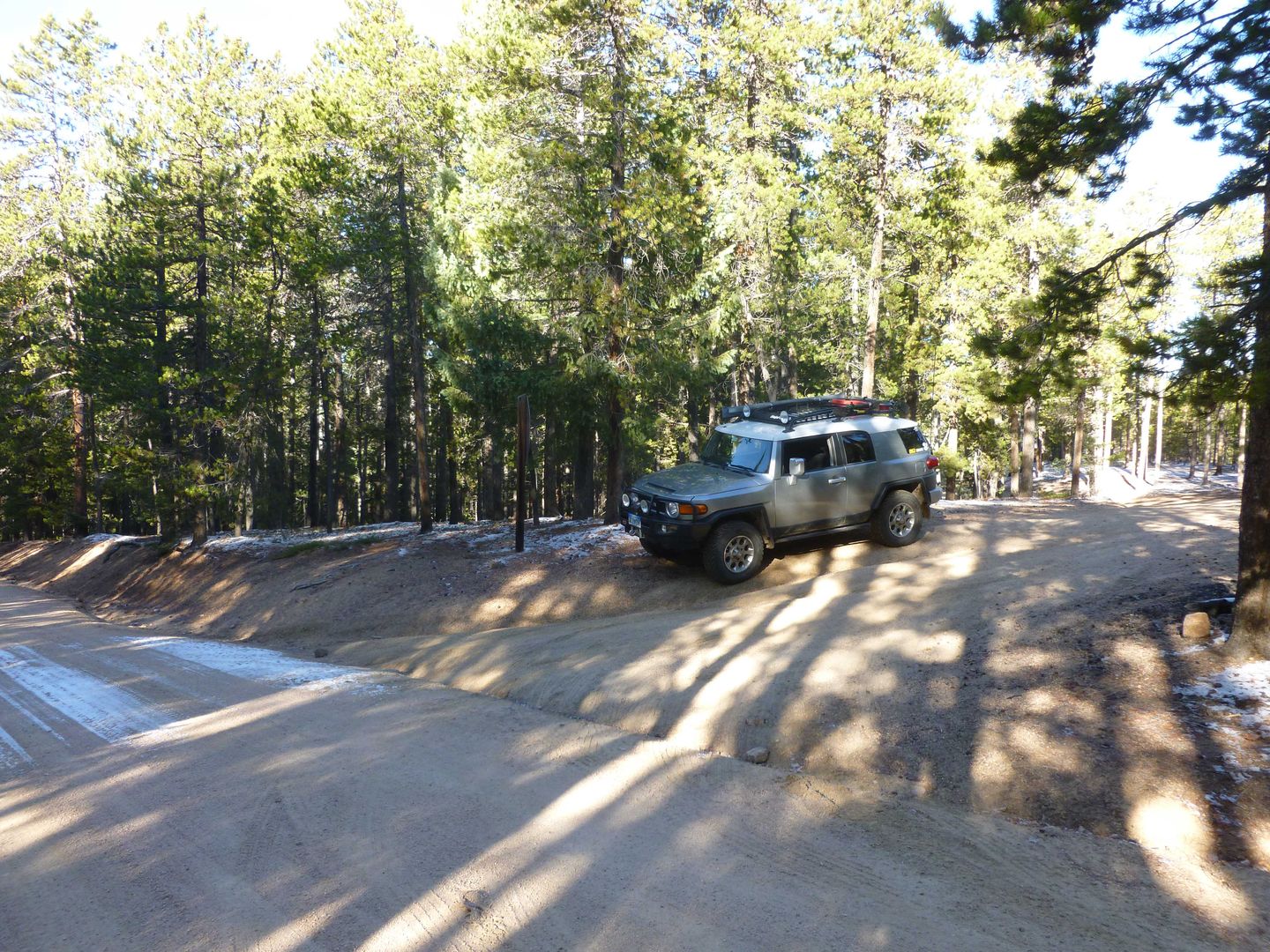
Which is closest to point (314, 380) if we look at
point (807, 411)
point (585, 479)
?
point (585, 479)

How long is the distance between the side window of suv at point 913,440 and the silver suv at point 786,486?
2 cm

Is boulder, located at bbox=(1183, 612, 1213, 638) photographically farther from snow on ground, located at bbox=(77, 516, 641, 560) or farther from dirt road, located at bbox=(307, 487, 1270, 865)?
snow on ground, located at bbox=(77, 516, 641, 560)

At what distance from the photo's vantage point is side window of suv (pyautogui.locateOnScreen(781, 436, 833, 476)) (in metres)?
11.3

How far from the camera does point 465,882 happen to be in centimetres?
434

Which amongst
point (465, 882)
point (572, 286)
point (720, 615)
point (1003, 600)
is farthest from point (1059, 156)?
point (572, 286)

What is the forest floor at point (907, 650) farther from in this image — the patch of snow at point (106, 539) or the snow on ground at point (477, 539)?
the patch of snow at point (106, 539)

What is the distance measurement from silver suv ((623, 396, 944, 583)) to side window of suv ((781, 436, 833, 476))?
15 mm

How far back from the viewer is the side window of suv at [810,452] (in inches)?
446

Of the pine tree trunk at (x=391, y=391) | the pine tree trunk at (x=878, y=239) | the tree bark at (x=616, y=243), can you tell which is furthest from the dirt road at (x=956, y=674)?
the pine tree trunk at (x=391, y=391)

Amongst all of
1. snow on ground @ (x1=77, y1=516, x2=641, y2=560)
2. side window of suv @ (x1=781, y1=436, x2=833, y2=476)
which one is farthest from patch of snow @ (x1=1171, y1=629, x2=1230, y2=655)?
snow on ground @ (x1=77, y1=516, x2=641, y2=560)

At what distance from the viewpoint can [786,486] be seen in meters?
11.2

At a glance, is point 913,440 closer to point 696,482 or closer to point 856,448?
point 856,448

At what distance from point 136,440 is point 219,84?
13.9 metres

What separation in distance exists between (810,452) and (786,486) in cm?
73
